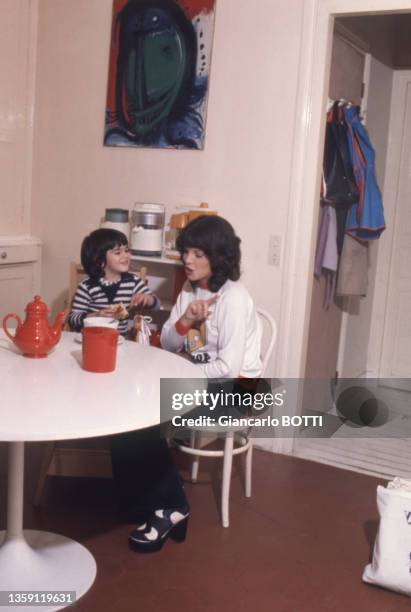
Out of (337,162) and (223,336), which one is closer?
(223,336)

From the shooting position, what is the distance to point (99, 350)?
1.86 metres

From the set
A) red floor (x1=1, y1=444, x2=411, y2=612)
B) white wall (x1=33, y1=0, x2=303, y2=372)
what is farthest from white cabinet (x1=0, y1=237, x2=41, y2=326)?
red floor (x1=1, y1=444, x2=411, y2=612)

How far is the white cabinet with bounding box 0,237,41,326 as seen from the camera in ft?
11.6

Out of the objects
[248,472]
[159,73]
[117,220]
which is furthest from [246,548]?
[159,73]

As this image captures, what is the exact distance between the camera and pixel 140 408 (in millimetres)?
1636

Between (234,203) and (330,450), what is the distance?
129cm

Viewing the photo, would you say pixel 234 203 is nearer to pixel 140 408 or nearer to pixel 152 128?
pixel 152 128

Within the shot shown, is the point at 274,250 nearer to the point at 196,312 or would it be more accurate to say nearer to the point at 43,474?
the point at 196,312

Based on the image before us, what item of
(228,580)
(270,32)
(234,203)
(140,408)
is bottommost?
(228,580)

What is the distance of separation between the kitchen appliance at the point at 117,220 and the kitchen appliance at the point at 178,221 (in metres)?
0.21

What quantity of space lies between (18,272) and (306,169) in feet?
5.28

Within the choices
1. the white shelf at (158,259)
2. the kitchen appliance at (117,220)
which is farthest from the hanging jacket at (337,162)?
the kitchen appliance at (117,220)

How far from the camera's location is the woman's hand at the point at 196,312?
2.40m

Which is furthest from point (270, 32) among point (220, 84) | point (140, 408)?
point (140, 408)
